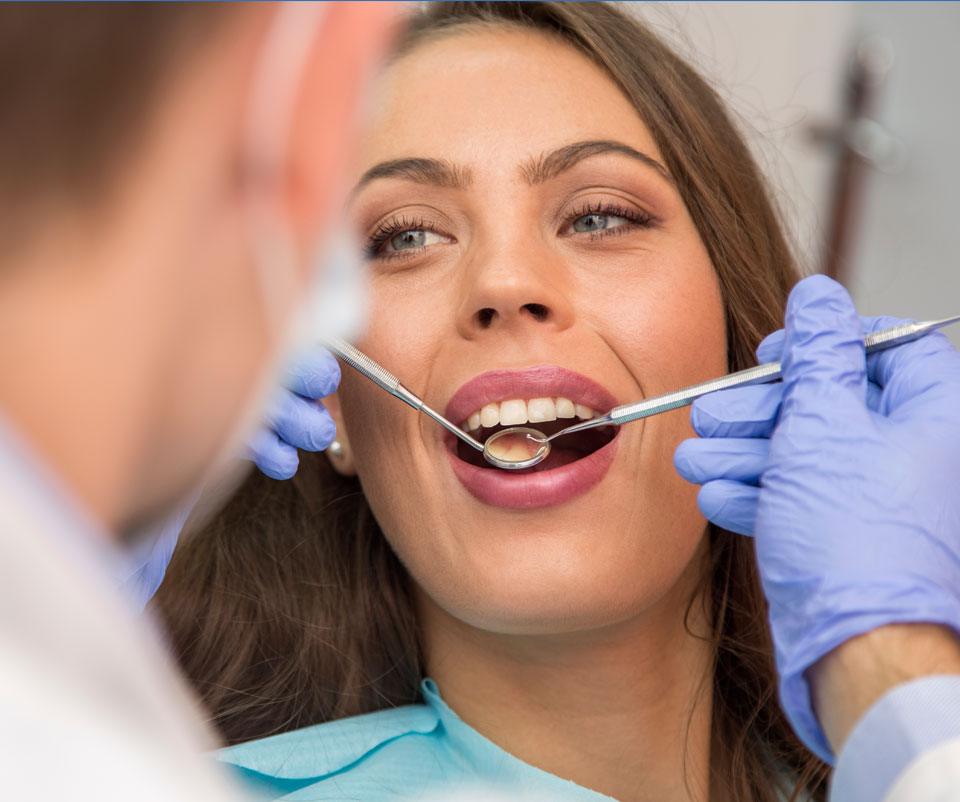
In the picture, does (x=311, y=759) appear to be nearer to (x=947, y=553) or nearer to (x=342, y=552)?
Result: (x=342, y=552)

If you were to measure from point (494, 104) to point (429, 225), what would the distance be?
16cm

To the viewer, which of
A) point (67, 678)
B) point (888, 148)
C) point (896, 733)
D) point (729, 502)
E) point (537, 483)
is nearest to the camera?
point (67, 678)

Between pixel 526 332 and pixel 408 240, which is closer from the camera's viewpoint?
pixel 526 332

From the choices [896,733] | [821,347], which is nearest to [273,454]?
[821,347]

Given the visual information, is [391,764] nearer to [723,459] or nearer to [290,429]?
[290,429]

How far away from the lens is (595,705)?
51.9 inches

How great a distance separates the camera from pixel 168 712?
1.42 ft

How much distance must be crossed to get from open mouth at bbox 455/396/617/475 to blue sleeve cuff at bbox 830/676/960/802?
1.67ft

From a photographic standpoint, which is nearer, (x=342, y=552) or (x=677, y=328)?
(x=677, y=328)

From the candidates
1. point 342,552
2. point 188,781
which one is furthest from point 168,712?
point 342,552

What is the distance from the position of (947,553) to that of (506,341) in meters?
0.51

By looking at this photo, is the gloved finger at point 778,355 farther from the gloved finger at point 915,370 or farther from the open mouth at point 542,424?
the open mouth at point 542,424

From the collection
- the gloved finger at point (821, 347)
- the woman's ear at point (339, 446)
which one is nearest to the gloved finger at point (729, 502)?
the gloved finger at point (821, 347)

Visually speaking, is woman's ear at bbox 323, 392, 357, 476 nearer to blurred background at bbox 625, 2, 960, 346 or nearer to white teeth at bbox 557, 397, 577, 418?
white teeth at bbox 557, 397, 577, 418
